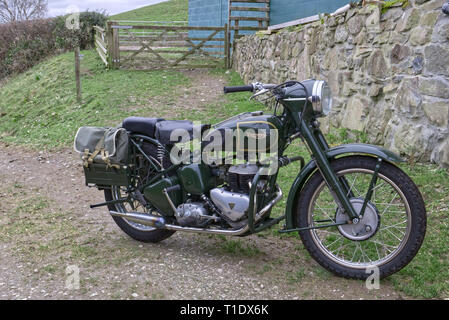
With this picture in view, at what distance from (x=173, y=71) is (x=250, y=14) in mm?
2988

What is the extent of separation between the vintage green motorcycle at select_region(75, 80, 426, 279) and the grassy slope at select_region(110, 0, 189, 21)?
26.6 metres

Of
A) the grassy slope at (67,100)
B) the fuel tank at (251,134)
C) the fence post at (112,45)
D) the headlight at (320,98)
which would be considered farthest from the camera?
the fence post at (112,45)

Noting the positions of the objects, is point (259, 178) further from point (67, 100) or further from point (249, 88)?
point (67, 100)

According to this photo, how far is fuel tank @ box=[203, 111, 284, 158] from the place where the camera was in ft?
11.0

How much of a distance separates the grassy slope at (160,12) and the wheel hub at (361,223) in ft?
90.2

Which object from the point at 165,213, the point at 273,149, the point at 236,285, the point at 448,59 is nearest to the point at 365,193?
the point at 273,149

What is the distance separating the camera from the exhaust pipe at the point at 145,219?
12.6ft

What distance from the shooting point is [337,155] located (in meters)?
3.30

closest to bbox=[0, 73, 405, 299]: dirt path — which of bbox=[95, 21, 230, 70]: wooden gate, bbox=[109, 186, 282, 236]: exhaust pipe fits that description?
bbox=[109, 186, 282, 236]: exhaust pipe

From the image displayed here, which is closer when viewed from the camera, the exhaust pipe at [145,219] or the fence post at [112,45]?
the exhaust pipe at [145,219]

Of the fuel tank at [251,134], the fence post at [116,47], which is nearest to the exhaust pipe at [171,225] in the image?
the fuel tank at [251,134]

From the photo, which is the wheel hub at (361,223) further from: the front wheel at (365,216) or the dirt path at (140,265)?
the dirt path at (140,265)

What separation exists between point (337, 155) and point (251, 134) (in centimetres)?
62

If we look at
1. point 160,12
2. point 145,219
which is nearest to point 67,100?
point 145,219
